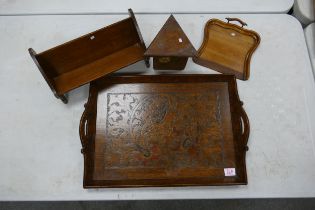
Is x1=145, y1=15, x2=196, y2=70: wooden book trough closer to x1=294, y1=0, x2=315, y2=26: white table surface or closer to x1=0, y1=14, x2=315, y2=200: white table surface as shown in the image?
x1=0, y1=14, x2=315, y2=200: white table surface

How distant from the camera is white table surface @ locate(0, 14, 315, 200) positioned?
3.57ft

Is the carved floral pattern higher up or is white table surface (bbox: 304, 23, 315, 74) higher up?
white table surface (bbox: 304, 23, 315, 74)

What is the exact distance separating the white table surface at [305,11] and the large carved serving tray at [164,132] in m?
0.56

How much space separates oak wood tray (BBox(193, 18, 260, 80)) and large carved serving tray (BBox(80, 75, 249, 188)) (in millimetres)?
85

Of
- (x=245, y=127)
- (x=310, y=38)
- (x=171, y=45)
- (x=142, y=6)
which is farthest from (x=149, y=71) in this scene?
(x=310, y=38)

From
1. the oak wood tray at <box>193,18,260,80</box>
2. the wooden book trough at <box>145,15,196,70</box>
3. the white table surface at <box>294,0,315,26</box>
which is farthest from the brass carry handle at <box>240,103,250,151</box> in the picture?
the white table surface at <box>294,0,315,26</box>

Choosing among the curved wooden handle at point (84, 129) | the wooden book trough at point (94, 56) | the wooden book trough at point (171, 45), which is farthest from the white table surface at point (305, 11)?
the curved wooden handle at point (84, 129)

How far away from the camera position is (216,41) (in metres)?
1.29

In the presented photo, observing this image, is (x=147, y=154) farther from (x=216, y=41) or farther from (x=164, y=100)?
(x=216, y=41)

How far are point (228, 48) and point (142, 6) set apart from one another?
1.58 ft

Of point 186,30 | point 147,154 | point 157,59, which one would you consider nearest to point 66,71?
point 157,59

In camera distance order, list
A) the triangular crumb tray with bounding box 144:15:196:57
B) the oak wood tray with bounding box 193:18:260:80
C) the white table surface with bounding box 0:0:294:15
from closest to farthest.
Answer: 1. the triangular crumb tray with bounding box 144:15:196:57
2. the oak wood tray with bounding box 193:18:260:80
3. the white table surface with bounding box 0:0:294:15

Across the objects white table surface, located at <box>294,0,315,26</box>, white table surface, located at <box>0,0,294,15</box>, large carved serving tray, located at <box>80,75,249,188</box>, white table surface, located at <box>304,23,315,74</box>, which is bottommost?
large carved serving tray, located at <box>80,75,249,188</box>

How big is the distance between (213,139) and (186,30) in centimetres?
56
